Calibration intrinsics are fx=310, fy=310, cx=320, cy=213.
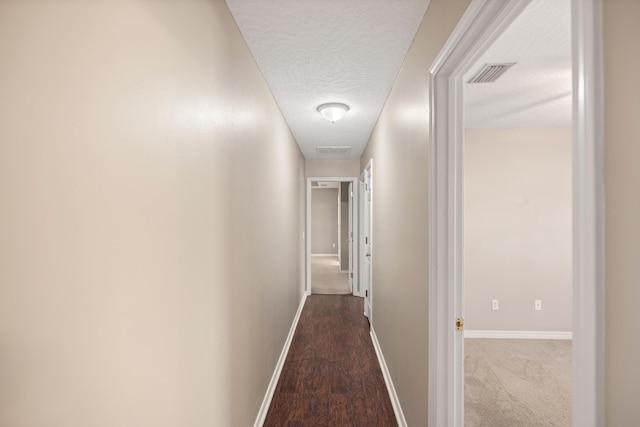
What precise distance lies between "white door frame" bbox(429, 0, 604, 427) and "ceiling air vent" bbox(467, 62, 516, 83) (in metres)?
1.03

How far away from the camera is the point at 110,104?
72cm

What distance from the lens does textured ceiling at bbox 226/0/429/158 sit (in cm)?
154

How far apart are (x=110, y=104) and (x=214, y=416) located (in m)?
1.30

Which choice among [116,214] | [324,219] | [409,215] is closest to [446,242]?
[409,215]

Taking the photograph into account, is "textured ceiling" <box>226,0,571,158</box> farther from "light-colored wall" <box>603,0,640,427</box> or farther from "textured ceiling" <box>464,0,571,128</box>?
"light-colored wall" <box>603,0,640,427</box>

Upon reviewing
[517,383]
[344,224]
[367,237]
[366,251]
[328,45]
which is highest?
[328,45]

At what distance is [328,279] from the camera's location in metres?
7.00

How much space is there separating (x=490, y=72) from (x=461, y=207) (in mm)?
1435

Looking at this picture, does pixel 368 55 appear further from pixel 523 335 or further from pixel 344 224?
pixel 344 224

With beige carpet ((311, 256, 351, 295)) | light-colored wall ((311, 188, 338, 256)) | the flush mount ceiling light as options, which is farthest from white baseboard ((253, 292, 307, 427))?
light-colored wall ((311, 188, 338, 256))

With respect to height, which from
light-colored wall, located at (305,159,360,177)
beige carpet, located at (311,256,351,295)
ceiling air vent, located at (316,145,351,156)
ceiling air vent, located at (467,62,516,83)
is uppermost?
ceiling air vent, located at (467,62,516,83)

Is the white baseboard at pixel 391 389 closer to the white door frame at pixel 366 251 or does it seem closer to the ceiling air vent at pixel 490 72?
the white door frame at pixel 366 251

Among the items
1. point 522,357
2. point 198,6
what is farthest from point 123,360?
point 522,357

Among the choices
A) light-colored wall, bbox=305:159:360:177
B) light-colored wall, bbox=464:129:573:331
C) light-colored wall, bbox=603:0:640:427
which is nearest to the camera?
light-colored wall, bbox=603:0:640:427
